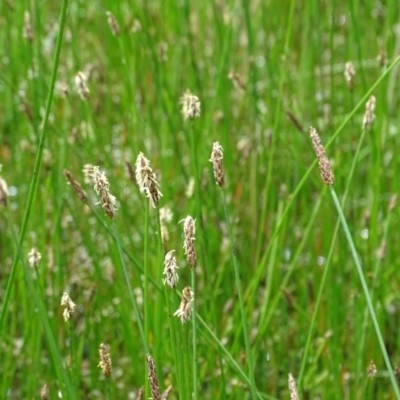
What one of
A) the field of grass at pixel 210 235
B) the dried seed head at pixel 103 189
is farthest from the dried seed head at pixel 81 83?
the dried seed head at pixel 103 189

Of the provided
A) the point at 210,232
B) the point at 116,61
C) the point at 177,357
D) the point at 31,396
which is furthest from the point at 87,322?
the point at 116,61

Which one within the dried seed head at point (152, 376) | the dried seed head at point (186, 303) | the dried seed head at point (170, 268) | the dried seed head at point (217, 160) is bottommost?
the dried seed head at point (152, 376)

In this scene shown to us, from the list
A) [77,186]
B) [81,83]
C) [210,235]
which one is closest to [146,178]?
[77,186]

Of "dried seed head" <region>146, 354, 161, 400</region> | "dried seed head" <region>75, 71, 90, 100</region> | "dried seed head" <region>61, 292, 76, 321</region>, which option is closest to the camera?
"dried seed head" <region>146, 354, 161, 400</region>

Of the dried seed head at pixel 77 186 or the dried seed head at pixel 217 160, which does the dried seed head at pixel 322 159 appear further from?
the dried seed head at pixel 77 186

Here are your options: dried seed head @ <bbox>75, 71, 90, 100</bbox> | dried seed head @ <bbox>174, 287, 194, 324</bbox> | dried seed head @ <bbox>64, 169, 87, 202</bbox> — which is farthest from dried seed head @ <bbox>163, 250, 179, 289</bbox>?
dried seed head @ <bbox>75, 71, 90, 100</bbox>

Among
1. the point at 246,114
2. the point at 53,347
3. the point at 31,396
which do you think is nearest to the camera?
the point at 53,347

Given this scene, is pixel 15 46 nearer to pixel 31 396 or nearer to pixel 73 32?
pixel 73 32

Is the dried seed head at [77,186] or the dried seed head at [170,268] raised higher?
the dried seed head at [77,186]

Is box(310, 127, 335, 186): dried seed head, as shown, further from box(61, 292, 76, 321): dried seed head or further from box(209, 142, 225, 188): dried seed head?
box(61, 292, 76, 321): dried seed head

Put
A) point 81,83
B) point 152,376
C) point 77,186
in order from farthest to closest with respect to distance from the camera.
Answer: point 81,83 < point 77,186 < point 152,376

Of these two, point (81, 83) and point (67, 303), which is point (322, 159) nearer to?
point (67, 303)
